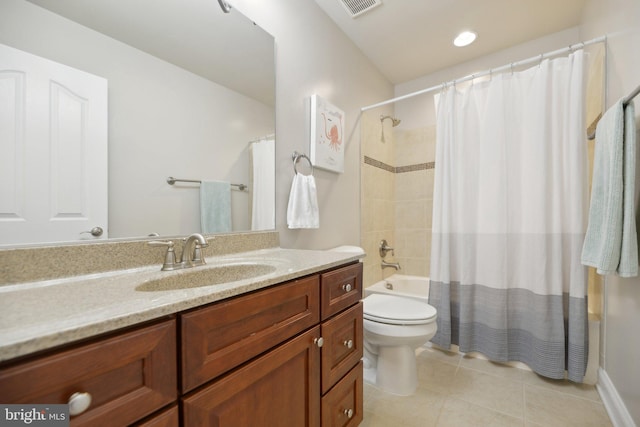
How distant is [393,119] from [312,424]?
2.60 metres

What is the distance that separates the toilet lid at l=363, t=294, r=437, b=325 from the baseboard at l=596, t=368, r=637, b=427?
0.85m

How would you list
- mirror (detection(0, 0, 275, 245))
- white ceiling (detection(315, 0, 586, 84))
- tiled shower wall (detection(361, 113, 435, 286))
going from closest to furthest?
mirror (detection(0, 0, 275, 245)) < white ceiling (detection(315, 0, 586, 84)) < tiled shower wall (detection(361, 113, 435, 286))

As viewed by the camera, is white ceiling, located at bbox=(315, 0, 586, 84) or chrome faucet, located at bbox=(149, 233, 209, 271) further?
white ceiling, located at bbox=(315, 0, 586, 84)

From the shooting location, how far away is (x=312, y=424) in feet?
2.96

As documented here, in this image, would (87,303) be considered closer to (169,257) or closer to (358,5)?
(169,257)

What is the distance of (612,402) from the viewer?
4.37 ft

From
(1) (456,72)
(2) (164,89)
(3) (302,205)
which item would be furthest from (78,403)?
(1) (456,72)

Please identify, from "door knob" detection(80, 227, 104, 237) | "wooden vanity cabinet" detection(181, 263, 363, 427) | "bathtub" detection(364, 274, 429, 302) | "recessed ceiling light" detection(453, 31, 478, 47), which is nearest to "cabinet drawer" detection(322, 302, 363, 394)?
"wooden vanity cabinet" detection(181, 263, 363, 427)

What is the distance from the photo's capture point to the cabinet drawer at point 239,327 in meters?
0.57

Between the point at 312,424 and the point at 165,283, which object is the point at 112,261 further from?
the point at 312,424

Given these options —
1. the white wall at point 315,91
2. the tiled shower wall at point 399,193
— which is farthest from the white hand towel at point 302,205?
the tiled shower wall at point 399,193

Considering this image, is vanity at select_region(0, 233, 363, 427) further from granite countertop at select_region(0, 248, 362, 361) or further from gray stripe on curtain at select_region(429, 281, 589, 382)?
gray stripe on curtain at select_region(429, 281, 589, 382)

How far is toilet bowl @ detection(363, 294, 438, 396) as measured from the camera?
1481 mm

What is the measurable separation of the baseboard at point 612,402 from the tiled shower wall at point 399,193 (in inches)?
53.6
